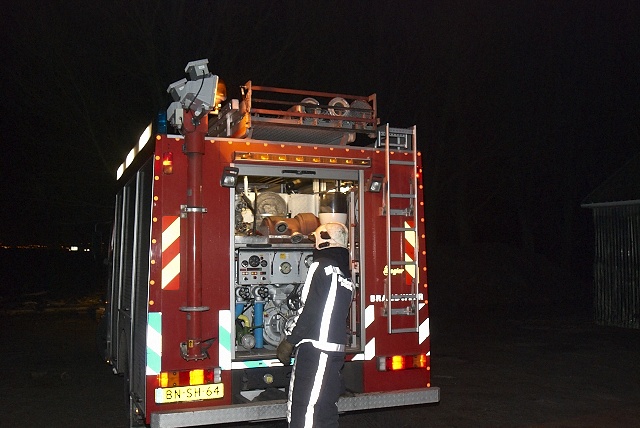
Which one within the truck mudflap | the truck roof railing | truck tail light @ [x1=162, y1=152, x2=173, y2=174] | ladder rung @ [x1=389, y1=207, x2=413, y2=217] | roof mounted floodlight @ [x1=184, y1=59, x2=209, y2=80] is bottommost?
the truck mudflap

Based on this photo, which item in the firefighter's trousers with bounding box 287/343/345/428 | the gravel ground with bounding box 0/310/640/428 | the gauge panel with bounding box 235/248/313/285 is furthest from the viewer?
the gravel ground with bounding box 0/310/640/428

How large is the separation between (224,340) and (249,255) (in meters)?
1.13

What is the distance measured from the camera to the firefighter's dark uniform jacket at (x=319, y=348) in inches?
186

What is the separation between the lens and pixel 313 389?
4723 mm

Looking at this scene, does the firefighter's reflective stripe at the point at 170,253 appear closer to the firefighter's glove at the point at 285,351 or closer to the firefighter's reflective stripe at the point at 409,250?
the firefighter's glove at the point at 285,351

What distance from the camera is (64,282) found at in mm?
31109

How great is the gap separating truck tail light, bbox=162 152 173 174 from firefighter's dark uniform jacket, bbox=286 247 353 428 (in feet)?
4.64

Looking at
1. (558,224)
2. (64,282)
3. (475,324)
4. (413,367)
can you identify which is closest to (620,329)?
(475,324)

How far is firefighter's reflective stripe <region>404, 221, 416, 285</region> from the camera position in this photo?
5.98 metres

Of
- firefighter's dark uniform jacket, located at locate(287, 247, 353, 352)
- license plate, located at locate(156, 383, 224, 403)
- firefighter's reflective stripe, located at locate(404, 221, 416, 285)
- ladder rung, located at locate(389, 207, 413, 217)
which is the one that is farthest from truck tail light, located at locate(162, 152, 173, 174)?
firefighter's reflective stripe, located at locate(404, 221, 416, 285)

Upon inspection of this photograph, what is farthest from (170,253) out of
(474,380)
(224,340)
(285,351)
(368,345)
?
(474,380)

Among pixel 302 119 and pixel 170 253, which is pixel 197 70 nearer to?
pixel 302 119

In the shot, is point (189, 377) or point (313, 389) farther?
point (189, 377)

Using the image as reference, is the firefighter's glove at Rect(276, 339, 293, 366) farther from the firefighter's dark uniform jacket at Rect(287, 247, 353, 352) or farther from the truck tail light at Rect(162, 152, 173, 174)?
the truck tail light at Rect(162, 152, 173, 174)
